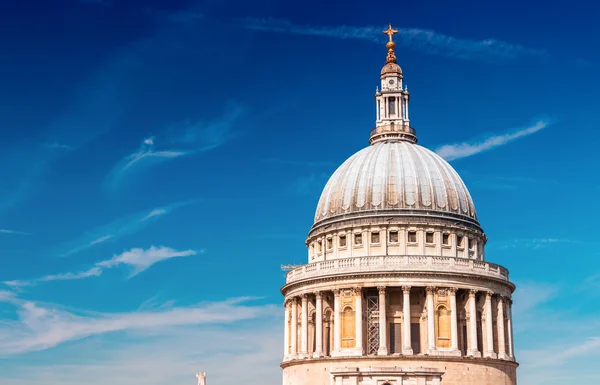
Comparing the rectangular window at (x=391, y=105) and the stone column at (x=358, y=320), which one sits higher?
the rectangular window at (x=391, y=105)

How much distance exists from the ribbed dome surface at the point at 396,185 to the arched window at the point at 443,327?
10756 mm

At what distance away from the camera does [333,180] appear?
311 ft

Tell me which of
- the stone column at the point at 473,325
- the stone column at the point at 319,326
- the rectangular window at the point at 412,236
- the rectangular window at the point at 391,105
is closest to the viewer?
the stone column at the point at 473,325

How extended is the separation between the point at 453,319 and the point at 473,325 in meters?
2.23

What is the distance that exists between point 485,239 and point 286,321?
21.9 m

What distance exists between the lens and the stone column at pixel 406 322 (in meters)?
79.5

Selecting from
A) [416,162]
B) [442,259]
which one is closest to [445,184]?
[416,162]

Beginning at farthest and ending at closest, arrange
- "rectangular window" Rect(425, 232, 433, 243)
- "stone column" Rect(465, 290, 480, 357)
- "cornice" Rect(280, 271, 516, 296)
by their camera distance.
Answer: "rectangular window" Rect(425, 232, 433, 243) → "cornice" Rect(280, 271, 516, 296) → "stone column" Rect(465, 290, 480, 357)

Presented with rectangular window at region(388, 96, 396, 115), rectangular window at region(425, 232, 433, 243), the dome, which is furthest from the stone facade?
the dome

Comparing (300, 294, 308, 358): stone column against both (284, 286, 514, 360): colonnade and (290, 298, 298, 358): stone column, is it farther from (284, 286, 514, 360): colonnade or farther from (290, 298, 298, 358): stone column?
(290, 298, 298, 358): stone column

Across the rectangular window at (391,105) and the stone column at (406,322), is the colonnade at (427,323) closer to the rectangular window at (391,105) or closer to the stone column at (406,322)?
the stone column at (406,322)

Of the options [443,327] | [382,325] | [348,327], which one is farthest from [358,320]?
[443,327]

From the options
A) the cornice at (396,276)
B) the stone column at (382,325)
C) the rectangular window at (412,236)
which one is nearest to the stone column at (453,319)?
the cornice at (396,276)

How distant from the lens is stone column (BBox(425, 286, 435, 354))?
8000 centimetres
